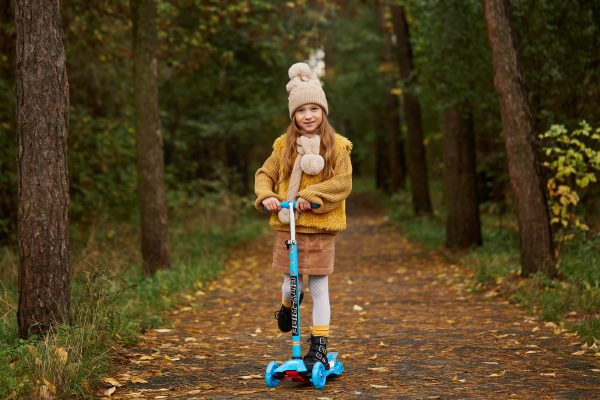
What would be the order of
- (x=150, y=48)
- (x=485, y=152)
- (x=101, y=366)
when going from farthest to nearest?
1. (x=485, y=152)
2. (x=150, y=48)
3. (x=101, y=366)

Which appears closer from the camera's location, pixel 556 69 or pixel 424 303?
pixel 424 303

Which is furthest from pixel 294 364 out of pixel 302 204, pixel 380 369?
pixel 302 204

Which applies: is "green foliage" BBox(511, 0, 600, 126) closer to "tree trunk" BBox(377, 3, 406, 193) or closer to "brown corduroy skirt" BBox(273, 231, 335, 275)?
"brown corduroy skirt" BBox(273, 231, 335, 275)

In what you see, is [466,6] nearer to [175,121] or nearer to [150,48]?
[150,48]

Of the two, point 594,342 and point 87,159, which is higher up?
point 87,159

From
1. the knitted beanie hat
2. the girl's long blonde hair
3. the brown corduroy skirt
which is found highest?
the knitted beanie hat

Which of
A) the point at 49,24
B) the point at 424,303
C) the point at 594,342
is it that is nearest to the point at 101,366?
the point at 49,24

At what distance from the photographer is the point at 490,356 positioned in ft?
22.2

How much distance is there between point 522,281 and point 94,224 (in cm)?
830

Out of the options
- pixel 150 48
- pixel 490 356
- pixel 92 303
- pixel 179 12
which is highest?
pixel 179 12

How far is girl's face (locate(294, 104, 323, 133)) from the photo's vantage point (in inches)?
239

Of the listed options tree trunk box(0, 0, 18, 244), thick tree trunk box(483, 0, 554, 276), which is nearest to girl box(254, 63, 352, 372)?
thick tree trunk box(483, 0, 554, 276)

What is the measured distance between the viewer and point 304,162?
5941 millimetres

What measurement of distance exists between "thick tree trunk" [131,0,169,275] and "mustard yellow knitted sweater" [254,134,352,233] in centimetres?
607
